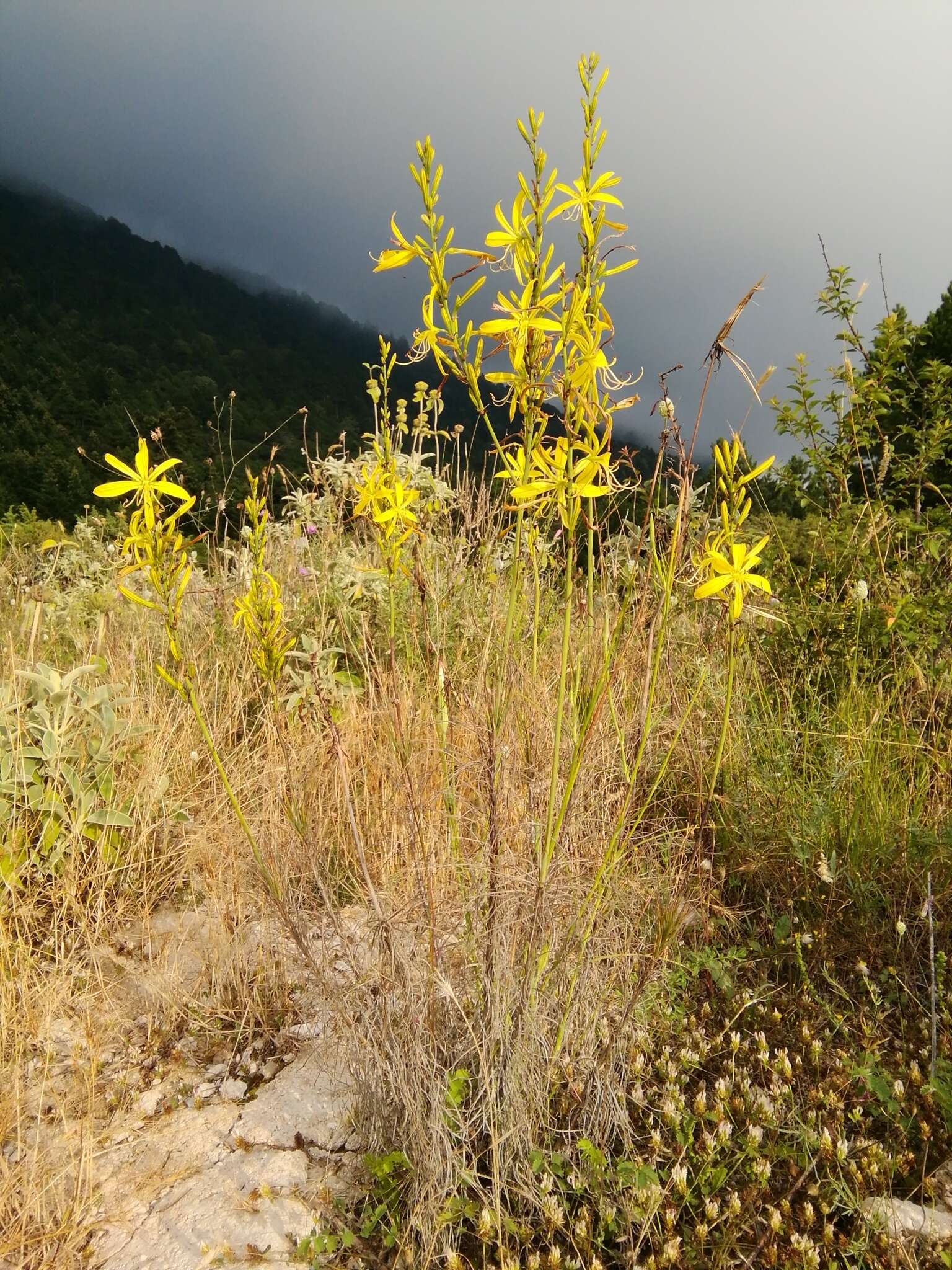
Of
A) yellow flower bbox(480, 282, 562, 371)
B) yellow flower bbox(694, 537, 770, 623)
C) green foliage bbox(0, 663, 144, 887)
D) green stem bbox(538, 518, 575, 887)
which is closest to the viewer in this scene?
yellow flower bbox(480, 282, 562, 371)

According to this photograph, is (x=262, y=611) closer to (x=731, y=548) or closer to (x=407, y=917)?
(x=407, y=917)

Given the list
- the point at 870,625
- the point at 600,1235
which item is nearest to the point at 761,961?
the point at 600,1235

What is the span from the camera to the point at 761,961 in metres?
1.99

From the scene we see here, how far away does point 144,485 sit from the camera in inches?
60.1

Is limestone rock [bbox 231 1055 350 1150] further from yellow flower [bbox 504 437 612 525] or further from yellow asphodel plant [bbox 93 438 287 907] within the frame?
yellow flower [bbox 504 437 612 525]

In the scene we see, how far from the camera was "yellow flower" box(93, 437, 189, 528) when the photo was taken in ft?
4.72

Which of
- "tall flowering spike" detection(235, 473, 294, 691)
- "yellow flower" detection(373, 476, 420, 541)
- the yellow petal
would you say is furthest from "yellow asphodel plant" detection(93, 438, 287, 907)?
"yellow flower" detection(373, 476, 420, 541)

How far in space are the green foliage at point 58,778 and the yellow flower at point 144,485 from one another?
992 millimetres

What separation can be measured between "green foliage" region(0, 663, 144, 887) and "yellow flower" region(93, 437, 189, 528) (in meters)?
0.99

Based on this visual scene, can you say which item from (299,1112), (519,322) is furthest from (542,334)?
(299,1112)

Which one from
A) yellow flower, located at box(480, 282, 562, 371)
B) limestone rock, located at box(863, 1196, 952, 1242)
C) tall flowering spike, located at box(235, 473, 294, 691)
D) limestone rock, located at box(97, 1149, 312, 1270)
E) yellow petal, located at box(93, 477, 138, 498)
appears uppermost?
yellow flower, located at box(480, 282, 562, 371)

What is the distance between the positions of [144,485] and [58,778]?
113cm

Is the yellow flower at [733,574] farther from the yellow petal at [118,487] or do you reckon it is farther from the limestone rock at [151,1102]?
the limestone rock at [151,1102]

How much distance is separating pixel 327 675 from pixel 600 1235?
207 cm
